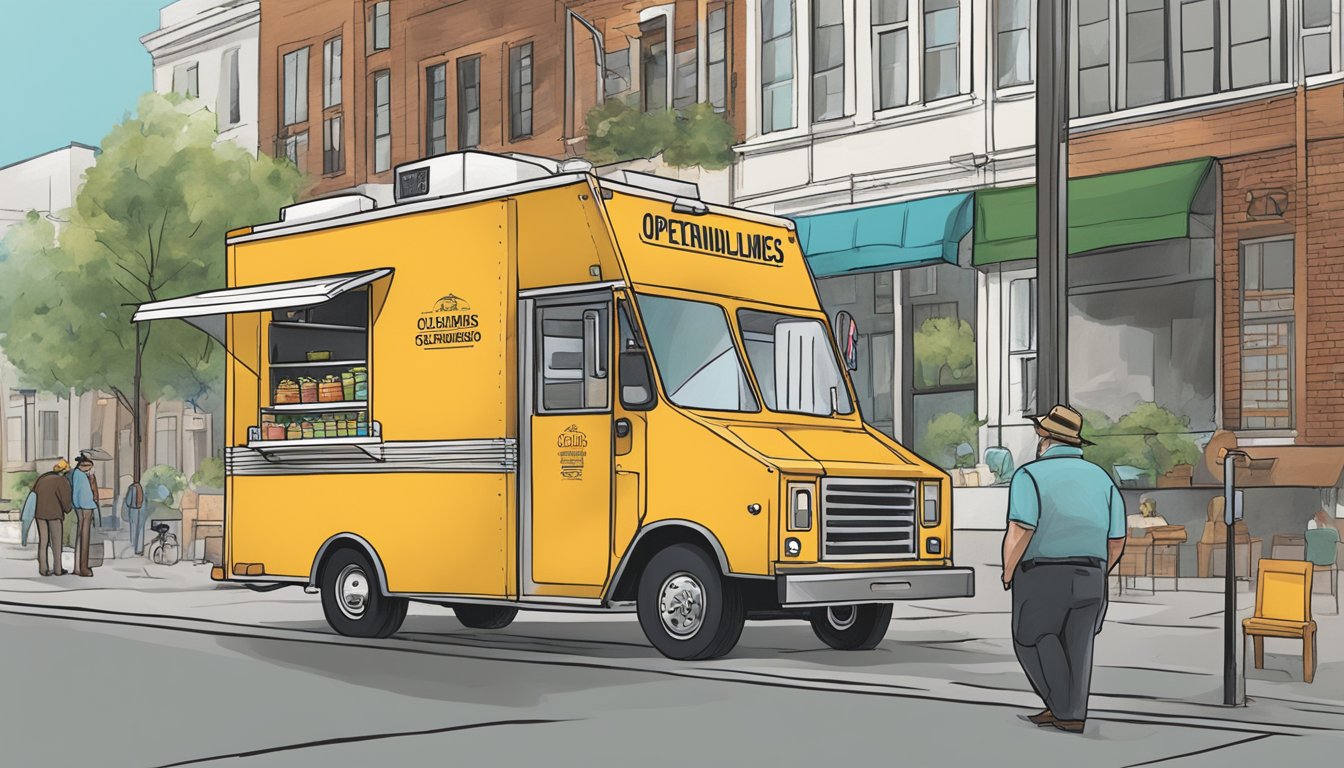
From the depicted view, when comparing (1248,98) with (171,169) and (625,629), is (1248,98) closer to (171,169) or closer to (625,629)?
(625,629)

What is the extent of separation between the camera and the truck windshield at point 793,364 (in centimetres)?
1410

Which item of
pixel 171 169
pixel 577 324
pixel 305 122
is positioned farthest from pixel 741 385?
pixel 305 122

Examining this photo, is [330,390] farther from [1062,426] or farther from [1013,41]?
[1013,41]

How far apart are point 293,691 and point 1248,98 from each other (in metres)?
15.7

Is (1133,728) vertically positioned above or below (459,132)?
below

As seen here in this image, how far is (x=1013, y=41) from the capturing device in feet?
83.1

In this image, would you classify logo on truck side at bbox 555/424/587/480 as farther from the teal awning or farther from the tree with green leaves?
the tree with green leaves

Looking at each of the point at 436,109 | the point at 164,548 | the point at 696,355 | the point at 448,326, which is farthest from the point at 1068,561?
the point at 436,109

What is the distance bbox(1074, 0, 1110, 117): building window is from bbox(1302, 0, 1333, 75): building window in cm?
280

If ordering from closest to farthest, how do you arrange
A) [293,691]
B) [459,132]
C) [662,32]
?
[293,691], [662,32], [459,132]

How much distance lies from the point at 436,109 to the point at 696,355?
2281cm

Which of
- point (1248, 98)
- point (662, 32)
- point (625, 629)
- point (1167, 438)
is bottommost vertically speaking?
point (625, 629)

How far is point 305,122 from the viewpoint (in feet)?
128

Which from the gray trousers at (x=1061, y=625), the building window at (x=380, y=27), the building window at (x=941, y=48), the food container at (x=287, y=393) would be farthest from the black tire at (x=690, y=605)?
the building window at (x=380, y=27)
